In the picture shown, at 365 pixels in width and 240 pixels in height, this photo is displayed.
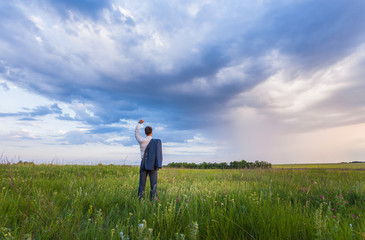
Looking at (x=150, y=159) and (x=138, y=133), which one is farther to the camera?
(x=138, y=133)

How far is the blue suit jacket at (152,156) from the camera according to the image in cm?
808

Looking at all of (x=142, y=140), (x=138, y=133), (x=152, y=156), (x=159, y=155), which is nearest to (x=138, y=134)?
(x=138, y=133)

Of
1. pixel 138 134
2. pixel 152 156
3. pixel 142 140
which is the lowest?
pixel 152 156

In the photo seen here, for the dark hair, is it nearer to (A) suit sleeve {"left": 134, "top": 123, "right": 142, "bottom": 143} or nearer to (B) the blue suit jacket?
(A) suit sleeve {"left": 134, "top": 123, "right": 142, "bottom": 143}

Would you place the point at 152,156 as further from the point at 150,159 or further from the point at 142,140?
the point at 142,140

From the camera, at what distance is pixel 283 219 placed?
3496mm

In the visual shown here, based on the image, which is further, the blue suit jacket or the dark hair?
the dark hair

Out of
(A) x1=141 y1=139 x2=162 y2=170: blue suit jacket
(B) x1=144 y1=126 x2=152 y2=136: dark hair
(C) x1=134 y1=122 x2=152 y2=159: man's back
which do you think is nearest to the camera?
(A) x1=141 y1=139 x2=162 y2=170: blue suit jacket

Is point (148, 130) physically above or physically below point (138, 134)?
above

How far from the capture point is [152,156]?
8109mm

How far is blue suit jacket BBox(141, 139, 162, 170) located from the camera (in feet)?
26.5

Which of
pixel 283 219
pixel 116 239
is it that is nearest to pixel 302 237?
pixel 283 219

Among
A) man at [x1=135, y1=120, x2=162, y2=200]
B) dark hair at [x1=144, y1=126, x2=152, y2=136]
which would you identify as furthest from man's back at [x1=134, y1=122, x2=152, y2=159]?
dark hair at [x1=144, y1=126, x2=152, y2=136]

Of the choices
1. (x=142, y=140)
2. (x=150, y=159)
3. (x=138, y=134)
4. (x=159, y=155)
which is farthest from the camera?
(x=138, y=134)
